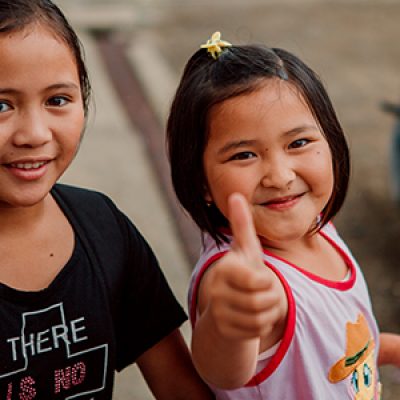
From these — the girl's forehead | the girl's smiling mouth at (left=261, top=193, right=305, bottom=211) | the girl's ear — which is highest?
the girl's forehead

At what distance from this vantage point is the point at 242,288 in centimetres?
130

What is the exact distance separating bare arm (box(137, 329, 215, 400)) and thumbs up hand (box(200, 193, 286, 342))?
58cm

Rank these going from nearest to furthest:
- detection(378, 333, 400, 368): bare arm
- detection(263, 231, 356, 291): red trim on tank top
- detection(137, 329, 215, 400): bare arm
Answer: detection(263, 231, 356, 291): red trim on tank top, detection(137, 329, 215, 400): bare arm, detection(378, 333, 400, 368): bare arm

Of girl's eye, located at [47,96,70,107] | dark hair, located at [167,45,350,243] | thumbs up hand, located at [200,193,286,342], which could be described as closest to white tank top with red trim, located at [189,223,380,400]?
dark hair, located at [167,45,350,243]

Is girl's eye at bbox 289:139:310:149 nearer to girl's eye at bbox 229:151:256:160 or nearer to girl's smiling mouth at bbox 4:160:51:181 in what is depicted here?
girl's eye at bbox 229:151:256:160

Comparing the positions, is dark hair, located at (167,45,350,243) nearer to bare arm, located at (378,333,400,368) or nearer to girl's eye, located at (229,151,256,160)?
girl's eye, located at (229,151,256,160)

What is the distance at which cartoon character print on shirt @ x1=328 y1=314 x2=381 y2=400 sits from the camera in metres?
1.74

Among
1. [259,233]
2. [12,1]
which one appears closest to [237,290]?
[259,233]

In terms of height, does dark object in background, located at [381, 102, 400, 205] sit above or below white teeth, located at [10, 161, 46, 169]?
above

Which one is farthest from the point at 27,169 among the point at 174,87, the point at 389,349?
the point at 174,87

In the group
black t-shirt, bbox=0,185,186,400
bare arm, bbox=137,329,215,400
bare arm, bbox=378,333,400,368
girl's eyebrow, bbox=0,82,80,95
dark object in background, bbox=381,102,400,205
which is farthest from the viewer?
dark object in background, bbox=381,102,400,205

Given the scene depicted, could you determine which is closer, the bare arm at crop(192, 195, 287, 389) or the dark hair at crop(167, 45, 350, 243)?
the bare arm at crop(192, 195, 287, 389)

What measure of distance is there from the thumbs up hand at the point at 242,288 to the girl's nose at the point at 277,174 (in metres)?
0.31

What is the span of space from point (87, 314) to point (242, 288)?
523mm
